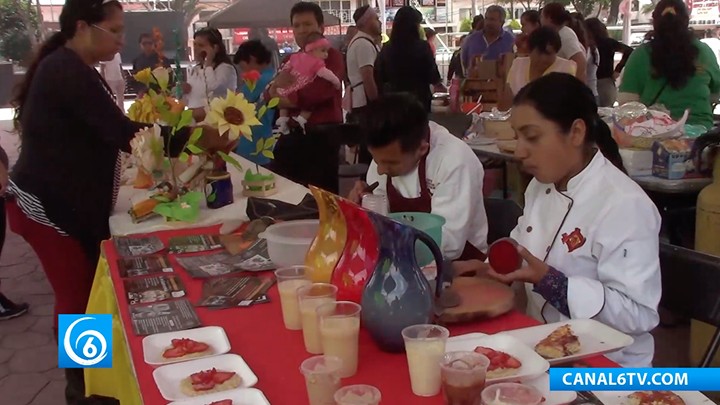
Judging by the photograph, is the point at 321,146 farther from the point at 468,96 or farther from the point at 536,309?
the point at 536,309

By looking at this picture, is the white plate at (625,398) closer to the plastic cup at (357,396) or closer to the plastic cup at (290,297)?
the plastic cup at (357,396)

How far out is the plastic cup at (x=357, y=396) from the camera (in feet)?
3.27

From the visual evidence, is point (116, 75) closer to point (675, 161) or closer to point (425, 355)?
point (675, 161)

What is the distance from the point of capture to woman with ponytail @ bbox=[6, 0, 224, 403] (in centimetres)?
222

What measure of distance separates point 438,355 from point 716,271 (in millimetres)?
730

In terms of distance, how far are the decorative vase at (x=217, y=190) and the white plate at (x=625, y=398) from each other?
1.70 meters

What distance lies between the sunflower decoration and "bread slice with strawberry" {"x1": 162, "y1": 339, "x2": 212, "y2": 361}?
1.11 meters

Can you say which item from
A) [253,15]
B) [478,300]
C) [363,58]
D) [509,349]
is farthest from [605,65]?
[509,349]

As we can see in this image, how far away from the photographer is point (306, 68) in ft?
12.9

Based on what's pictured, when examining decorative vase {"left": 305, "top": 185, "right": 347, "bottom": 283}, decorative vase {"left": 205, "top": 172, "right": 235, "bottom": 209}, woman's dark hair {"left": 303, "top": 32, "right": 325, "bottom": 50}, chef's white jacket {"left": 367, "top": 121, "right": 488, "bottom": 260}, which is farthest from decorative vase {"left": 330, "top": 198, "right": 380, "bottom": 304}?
woman's dark hair {"left": 303, "top": 32, "right": 325, "bottom": 50}

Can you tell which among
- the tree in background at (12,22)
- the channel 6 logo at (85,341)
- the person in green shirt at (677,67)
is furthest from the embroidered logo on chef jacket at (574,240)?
the tree in background at (12,22)

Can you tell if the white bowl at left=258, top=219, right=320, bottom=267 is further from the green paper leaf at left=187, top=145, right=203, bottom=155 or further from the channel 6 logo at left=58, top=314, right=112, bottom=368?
the green paper leaf at left=187, top=145, right=203, bottom=155

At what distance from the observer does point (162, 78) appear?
2631mm

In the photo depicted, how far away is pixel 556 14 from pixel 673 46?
160 centimetres
